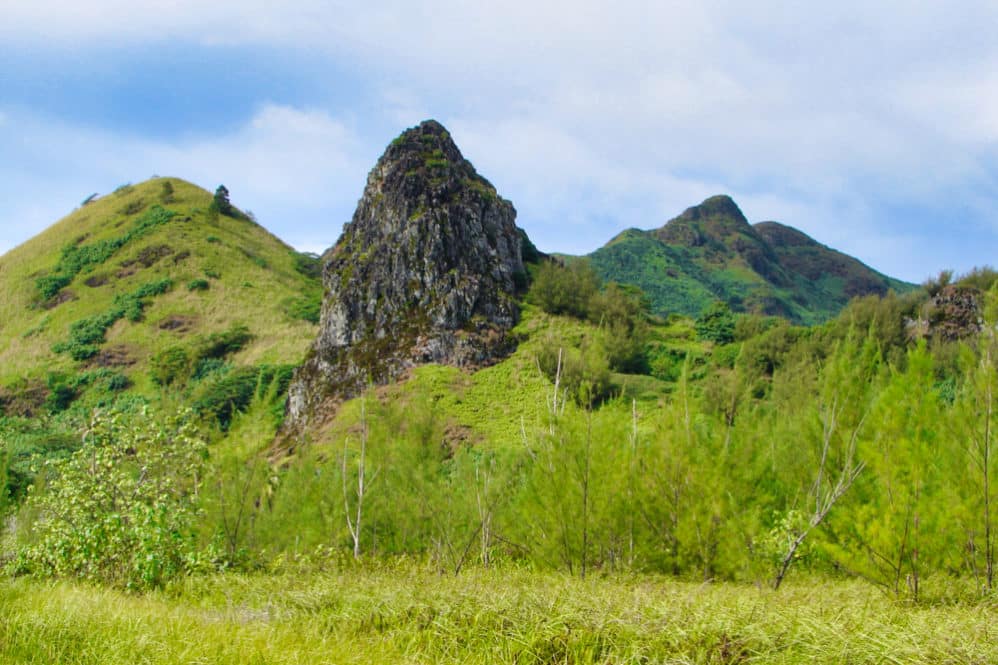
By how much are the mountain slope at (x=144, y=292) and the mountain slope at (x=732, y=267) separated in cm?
→ 4946

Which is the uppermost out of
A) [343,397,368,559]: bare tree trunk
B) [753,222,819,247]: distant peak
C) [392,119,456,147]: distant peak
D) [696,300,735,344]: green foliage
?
[753,222,819,247]: distant peak

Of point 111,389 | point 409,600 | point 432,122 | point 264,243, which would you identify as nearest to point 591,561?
point 409,600

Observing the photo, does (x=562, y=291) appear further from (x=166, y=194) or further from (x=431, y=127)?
(x=166, y=194)

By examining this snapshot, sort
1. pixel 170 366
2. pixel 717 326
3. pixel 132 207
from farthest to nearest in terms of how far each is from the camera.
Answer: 1. pixel 132 207
2. pixel 170 366
3. pixel 717 326

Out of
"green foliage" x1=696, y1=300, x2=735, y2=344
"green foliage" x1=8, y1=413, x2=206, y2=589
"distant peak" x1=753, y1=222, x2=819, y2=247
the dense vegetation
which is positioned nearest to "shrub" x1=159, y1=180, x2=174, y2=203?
"green foliage" x1=696, y1=300, x2=735, y2=344

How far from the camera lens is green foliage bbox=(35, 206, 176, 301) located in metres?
62.6

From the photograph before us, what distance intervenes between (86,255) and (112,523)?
2634 inches

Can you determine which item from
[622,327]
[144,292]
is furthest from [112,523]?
[144,292]

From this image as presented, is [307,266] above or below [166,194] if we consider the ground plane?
below

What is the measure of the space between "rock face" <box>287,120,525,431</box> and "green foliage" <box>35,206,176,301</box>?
115 feet

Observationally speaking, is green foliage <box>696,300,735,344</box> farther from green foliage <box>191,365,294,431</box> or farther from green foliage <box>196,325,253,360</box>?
green foliage <box>196,325,253,360</box>

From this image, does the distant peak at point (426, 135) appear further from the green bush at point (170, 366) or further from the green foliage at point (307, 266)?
the green foliage at point (307, 266)

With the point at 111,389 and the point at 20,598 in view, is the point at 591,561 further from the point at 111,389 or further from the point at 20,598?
the point at 111,389

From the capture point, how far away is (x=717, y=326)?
41.2 metres
